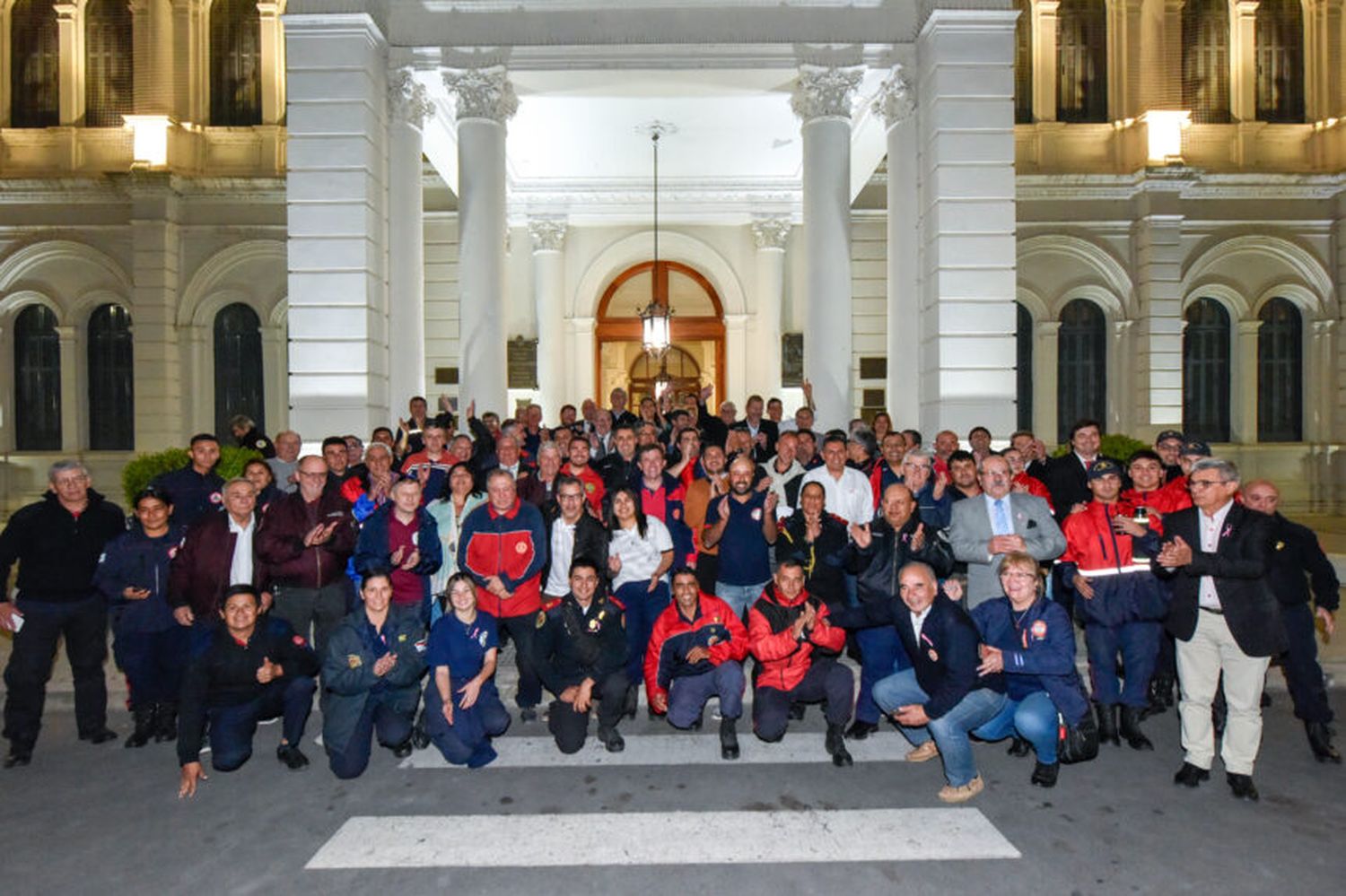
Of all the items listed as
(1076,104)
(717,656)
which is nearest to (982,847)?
(717,656)

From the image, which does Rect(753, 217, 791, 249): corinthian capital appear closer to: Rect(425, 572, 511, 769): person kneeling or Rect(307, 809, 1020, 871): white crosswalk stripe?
Rect(425, 572, 511, 769): person kneeling

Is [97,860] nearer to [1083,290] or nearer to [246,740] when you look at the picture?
[246,740]

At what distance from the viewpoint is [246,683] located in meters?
5.85

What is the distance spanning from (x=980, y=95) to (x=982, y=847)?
34.5 ft

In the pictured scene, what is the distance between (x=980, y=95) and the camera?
12156 millimetres

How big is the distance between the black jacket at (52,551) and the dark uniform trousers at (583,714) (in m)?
3.48

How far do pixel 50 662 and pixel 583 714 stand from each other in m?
3.77

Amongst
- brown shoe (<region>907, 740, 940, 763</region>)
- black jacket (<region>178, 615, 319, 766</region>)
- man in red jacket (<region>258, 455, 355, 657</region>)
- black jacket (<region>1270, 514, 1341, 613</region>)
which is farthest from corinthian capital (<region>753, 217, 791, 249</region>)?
black jacket (<region>178, 615, 319, 766</region>)

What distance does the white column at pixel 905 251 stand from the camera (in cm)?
1319

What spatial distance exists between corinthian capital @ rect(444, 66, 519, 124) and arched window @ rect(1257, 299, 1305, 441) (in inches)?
662

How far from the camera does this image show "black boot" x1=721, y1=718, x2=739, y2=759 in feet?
19.6

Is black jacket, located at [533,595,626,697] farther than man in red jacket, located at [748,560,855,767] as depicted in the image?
Yes

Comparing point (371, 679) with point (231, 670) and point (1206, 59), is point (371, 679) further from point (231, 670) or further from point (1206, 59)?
point (1206, 59)

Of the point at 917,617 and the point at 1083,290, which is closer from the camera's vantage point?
the point at 917,617
